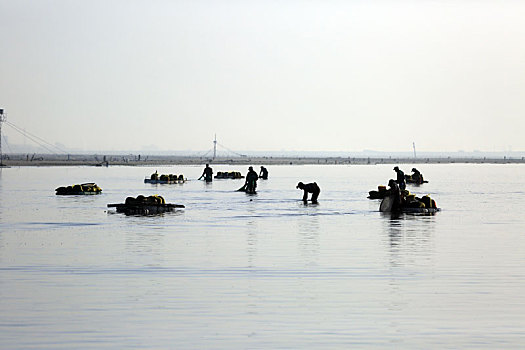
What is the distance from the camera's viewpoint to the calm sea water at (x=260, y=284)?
12570 mm

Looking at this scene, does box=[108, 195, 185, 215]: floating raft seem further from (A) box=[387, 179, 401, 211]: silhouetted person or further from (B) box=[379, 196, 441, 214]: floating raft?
(A) box=[387, 179, 401, 211]: silhouetted person

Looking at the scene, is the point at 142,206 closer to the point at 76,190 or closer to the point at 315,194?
the point at 315,194

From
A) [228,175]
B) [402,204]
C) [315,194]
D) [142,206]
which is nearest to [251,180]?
[315,194]

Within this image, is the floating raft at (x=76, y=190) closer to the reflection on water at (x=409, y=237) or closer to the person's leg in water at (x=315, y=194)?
the person's leg in water at (x=315, y=194)

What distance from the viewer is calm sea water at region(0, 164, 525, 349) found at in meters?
12.6

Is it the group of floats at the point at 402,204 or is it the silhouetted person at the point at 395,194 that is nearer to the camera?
the silhouetted person at the point at 395,194

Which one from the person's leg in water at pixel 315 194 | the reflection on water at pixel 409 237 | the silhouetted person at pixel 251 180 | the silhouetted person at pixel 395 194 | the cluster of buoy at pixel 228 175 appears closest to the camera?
the reflection on water at pixel 409 237

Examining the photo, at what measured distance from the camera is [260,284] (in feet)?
55.8

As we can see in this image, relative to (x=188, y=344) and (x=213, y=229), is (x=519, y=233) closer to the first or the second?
(x=213, y=229)

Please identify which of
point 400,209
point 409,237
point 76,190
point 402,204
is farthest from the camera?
point 76,190

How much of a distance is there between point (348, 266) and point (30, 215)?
18.4m

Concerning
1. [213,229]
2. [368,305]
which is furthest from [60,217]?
[368,305]

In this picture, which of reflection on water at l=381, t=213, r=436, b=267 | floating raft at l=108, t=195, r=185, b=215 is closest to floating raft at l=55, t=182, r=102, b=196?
floating raft at l=108, t=195, r=185, b=215

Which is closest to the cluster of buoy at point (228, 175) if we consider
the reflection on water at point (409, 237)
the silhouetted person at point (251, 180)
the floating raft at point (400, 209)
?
the silhouetted person at point (251, 180)
